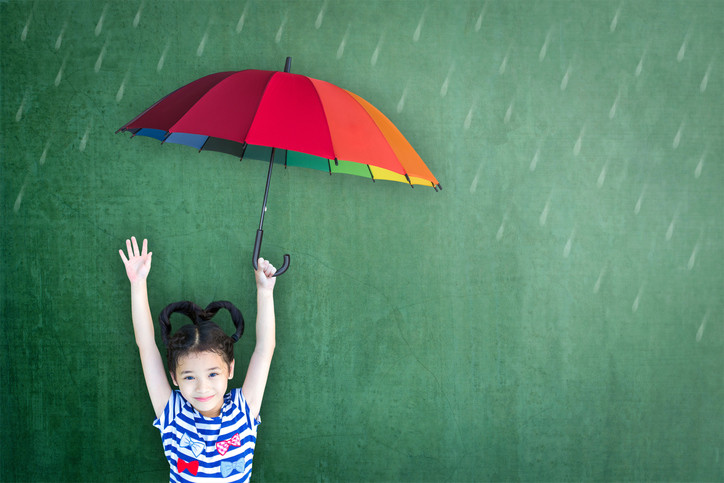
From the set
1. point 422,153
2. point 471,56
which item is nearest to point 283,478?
point 422,153

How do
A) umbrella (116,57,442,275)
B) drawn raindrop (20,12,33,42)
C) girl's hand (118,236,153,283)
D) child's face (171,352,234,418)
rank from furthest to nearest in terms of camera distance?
drawn raindrop (20,12,33,42)
girl's hand (118,236,153,283)
child's face (171,352,234,418)
umbrella (116,57,442,275)

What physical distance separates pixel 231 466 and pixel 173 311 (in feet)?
2.14

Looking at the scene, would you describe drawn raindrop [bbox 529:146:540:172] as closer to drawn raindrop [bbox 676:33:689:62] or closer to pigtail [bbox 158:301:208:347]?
drawn raindrop [bbox 676:33:689:62]

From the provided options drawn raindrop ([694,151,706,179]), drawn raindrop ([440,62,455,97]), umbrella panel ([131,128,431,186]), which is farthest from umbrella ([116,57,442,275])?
drawn raindrop ([694,151,706,179])

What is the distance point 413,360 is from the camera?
2.47 meters

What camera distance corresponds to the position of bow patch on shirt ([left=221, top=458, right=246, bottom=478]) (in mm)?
1854

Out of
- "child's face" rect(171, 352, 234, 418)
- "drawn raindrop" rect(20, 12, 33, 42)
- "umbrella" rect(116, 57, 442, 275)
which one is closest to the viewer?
"umbrella" rect(116, 57, 442, 275)

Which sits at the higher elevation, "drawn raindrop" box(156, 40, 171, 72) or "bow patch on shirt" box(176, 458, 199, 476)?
"drawn raindrop" box(156, 40, 171, 72)

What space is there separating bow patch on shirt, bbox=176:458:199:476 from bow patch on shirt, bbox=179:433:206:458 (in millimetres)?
37

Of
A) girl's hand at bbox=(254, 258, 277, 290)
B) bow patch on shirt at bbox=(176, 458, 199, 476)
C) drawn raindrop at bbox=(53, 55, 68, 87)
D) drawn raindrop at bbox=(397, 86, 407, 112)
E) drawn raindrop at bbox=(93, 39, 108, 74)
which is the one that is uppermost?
drawn raindrop at bbox=(397, 86, 407, 112)

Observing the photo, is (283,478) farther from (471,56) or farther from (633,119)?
(633,119)

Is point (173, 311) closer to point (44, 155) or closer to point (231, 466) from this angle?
point (231, 466)

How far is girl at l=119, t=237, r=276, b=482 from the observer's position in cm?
183

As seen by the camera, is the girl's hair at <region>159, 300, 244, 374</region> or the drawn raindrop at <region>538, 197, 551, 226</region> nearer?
the girl's hair at <region>159, 300, 244, 374</region>
